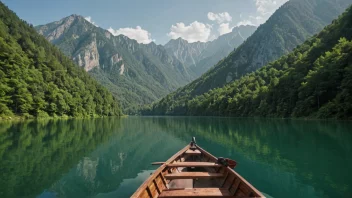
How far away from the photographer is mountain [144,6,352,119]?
58594mm

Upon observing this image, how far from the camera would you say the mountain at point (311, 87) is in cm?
5859

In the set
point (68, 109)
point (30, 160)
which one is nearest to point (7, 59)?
point (68, 109)

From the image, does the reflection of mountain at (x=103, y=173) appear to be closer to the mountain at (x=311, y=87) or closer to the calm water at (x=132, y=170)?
the calm water at (x=132, y=170)

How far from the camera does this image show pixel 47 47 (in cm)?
13262

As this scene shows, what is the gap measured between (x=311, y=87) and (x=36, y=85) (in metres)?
85.4

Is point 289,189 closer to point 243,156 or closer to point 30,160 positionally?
point 243,156

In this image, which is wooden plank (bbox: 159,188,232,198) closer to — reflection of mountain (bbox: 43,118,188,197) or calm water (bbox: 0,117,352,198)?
calm water (bbox: 0,117,352,198)

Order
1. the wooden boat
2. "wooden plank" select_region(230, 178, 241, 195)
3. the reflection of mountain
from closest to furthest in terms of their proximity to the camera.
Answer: the wooden boat, "wooden plank" select_region(230, 178, 241, 195), the reflection of mountain

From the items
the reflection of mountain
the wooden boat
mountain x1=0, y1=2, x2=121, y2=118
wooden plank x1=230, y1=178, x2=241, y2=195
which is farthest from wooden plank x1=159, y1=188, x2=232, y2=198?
mountain x1=0, y1=2, x2=121, y2=118

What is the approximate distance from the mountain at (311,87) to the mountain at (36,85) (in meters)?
69.5

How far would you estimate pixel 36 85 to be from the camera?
82.0 meters

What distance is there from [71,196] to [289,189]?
32.5ft

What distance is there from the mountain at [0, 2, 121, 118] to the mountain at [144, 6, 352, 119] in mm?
69493

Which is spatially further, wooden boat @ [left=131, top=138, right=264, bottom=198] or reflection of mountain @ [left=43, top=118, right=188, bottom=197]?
reflection of mountain @ [left=43, top=118, right=188, bottom=197]
